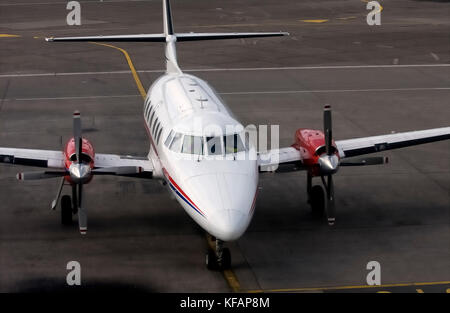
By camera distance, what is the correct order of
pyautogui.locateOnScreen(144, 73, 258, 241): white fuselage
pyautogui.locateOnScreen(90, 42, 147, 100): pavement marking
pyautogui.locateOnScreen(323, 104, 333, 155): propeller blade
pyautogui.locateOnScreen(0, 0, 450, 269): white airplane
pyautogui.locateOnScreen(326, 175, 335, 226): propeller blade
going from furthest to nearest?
pyautogui.locateOnScreen(90, 42, 147, 100): pavement marking < pyautogui.locateOnScreen(323, 104, 333, 155): propeller blade < pyautogui.locateOnScreen(326, 175, 335, 226): propeller blade < pyautogui.locateOnScreen(0, 0, 450, 269): white airplane < pyautogui.locateOnScreen(144, 73, 258, 241): white fuselage

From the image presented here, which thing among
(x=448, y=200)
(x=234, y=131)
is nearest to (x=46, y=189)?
(x=234, y=131)

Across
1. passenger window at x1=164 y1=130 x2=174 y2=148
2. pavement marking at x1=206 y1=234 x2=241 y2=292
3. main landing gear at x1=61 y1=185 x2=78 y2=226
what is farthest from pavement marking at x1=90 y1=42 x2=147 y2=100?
pavement marking at x1=206 y1=234 x2=241 y2=292

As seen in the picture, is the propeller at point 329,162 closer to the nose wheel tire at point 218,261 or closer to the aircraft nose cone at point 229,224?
the nose wheel tire at point 218,261

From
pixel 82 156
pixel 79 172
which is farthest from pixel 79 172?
Result: pixel 82 156

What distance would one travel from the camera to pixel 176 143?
1956cm

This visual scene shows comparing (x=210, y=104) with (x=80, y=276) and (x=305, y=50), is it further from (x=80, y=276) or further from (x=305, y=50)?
(x=305, y=50)

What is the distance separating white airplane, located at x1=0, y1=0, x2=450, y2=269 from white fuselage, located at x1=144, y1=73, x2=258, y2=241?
0.02 m

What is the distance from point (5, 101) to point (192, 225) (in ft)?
59.9

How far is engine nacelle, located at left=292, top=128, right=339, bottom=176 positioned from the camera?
21.1m

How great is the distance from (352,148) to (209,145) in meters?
5.26

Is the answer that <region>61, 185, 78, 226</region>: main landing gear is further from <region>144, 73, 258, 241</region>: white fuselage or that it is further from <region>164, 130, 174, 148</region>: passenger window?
<region>164, 130, 174, 148</region>: passenger window

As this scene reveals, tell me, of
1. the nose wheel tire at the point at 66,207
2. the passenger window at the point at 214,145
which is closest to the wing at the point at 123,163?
the nose wheel tire at the point at 66,207

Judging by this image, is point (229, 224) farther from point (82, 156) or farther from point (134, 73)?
point (134, 73)
